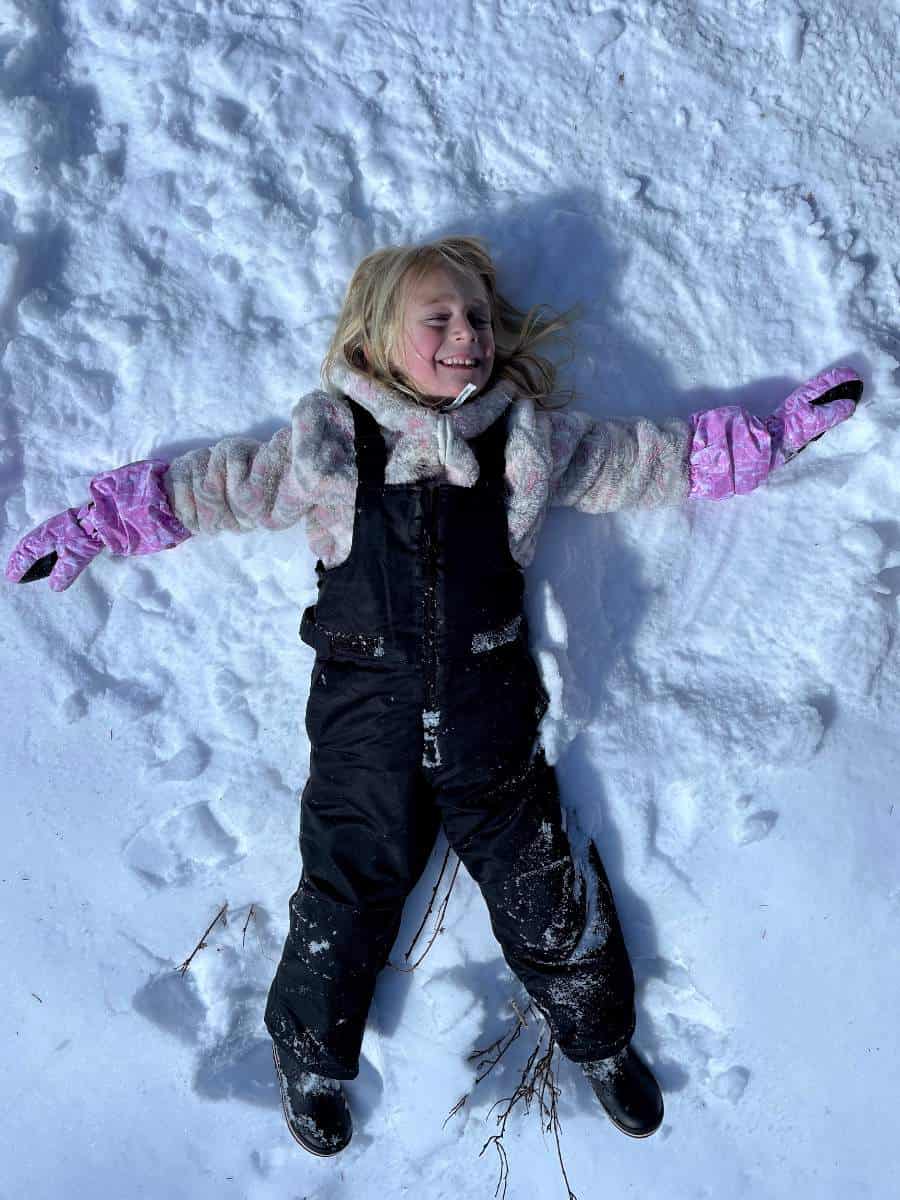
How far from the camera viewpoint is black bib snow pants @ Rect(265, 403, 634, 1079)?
2203 millimetres

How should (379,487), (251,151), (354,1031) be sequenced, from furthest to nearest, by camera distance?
1. (251,151)
2. (354,1031)
3. (379,487)

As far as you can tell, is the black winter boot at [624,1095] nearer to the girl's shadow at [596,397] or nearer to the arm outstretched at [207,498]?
the girl's shadow at [596,397]

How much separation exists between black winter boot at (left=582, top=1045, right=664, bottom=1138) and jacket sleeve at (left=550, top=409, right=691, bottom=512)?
1.52m

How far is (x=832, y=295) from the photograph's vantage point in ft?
8.41

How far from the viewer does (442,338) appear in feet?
7.29

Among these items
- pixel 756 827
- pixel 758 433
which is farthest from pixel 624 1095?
pixel 758 433

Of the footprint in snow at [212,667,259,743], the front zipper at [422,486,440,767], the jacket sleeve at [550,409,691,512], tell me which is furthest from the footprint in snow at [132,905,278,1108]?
the jacket sleeve at [550,409,691,512]

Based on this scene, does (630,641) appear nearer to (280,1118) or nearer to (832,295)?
(832,295)

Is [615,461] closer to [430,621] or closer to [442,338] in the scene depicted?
[442,338]

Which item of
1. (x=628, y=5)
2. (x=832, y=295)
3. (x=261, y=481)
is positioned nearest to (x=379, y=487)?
(x=261, y=481)

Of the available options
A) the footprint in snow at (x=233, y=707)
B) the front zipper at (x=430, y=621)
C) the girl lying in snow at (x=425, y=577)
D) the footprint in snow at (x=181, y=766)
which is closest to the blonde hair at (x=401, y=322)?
the girl lying in snow at (x=425, y=577)

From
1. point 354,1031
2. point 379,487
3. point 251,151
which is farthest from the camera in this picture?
point 251,151

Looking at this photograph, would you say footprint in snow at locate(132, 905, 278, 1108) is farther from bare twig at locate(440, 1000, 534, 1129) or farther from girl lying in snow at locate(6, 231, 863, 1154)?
bare twig at locate(440, 1000, 534, 1129)

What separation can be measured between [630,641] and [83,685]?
1572 millimetres
